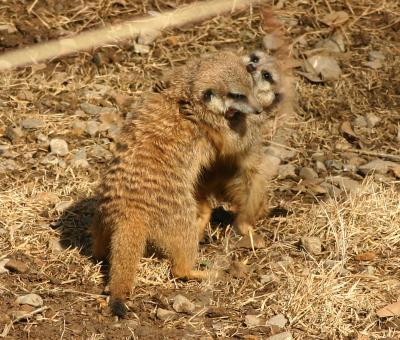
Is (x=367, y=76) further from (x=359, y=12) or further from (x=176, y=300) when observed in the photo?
(x=176, y=300)

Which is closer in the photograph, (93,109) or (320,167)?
(320,167)

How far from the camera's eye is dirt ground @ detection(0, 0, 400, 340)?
4.58m

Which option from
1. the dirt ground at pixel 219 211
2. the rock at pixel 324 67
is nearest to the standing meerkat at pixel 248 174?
the dirt ground at pixel 219 211

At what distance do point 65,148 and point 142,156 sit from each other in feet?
4.22

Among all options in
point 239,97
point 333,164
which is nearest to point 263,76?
point 239,97

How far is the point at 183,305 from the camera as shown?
4.64m

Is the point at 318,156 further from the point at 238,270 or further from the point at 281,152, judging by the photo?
the point at 238,270

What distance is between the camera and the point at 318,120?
6551mm

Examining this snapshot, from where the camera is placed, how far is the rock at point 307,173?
5977 mm

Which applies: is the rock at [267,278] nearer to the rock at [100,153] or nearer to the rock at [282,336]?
the rock at [282,336]

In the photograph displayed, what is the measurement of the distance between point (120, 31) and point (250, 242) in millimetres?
2547

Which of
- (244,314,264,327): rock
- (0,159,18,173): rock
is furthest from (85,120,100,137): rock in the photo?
(244,314,264,327): rock

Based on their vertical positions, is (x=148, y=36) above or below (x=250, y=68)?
below

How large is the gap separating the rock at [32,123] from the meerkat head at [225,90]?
1564mm
